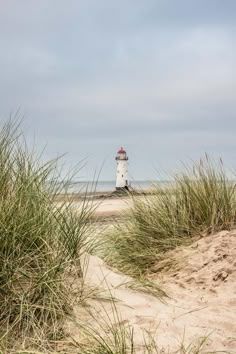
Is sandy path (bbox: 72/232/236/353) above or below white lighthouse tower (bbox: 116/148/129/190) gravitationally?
below

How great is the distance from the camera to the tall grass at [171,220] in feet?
18.9

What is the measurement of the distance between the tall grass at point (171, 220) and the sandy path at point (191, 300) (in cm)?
29

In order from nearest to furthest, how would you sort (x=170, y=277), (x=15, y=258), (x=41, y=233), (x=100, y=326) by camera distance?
(x=100, y=326) → (x=15, y=258) → (x=41, y=233) → (x=170, y=277)

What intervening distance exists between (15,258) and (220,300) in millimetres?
1919

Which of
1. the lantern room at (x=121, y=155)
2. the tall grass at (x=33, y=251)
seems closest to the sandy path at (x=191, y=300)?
the tall grass at (x=33, y=251)

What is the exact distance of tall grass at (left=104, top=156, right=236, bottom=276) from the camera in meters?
5.75

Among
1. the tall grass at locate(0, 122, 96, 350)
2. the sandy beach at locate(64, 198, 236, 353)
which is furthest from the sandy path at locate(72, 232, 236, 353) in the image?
the tall grass at locate(0, 122, 96, 350)

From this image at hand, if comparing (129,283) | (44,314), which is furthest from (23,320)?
(129,283)

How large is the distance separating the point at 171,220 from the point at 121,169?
11.7m

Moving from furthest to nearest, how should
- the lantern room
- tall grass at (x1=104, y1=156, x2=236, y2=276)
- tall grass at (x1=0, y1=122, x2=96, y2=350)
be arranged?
the lantern room, tall grass at (x1=104, y1=156, x2=236, y2=276), tall grass at (x1=0, y1=122, x2=96, y2=350)

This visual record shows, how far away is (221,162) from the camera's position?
6.68 m

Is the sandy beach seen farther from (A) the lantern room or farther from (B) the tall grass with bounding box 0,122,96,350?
(A) the lantern room

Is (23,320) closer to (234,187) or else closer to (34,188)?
(34,188)

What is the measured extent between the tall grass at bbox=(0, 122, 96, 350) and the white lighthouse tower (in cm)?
1292
